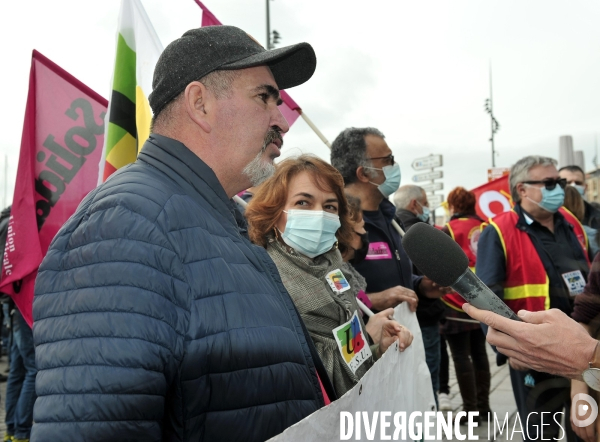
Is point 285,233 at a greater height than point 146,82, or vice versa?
point 146,82

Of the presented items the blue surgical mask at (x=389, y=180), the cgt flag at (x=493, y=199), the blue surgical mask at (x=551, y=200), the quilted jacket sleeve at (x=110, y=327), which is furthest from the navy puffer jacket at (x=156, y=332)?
the cgt flag at (x=493, y=199)

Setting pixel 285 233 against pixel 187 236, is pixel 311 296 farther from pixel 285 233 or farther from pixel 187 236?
pixel 187 236

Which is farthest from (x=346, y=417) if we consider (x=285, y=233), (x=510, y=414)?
(x=510, y=414)

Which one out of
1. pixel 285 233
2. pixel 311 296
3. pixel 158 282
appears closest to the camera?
pixel 158 282

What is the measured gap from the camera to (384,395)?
1.98 m

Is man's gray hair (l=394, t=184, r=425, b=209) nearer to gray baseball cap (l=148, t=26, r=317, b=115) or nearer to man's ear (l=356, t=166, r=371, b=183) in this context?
man's ear (l=356, t=166, r=371, b=183)

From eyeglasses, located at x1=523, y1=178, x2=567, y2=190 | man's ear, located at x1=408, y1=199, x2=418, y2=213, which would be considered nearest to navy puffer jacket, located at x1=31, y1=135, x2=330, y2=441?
eyeglasses, located at x1=523, y1=178, x2=567, y2=190

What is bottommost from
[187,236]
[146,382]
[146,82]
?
[146,382]

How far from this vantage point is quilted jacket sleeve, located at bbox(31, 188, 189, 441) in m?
1.13

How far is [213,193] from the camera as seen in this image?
1571mm

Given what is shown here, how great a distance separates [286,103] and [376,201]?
1092 mm

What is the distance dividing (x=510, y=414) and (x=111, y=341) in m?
5.20

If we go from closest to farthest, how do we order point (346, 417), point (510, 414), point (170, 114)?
point (346, 417) → point (170, 114) → point (510, 414)

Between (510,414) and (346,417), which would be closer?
(346,417)
